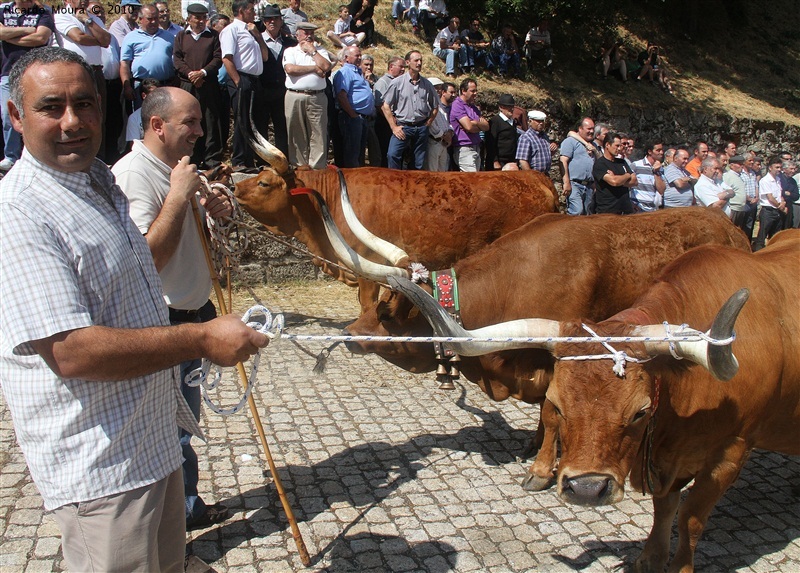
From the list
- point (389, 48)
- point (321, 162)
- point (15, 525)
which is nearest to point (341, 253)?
point (15, 525)

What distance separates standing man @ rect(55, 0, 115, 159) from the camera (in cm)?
855

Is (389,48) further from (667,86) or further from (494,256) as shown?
(494,256)

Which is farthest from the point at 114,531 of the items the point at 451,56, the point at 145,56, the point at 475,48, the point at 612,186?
the point at 475,48

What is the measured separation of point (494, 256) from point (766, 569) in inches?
103

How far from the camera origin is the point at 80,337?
1.97 metres

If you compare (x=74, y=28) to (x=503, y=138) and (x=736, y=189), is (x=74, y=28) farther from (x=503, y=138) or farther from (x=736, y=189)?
(x=736, y=189)

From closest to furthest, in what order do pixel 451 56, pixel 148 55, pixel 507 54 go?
pixel 148 55 < pixel 451 56 < pixel 507 54

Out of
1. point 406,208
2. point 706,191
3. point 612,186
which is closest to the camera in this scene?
point 406,208

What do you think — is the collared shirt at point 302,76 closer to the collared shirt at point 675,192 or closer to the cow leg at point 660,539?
the collared shirt at point 675,192

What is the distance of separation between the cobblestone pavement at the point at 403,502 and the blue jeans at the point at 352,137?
16.9ft

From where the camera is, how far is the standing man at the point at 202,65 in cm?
927

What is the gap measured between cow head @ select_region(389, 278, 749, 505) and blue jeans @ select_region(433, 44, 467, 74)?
13.6 metres

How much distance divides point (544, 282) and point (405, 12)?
14.4 meters

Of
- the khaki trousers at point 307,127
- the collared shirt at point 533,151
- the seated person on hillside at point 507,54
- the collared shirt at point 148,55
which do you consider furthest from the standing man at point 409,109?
the seated person on hillside at point 507,54
